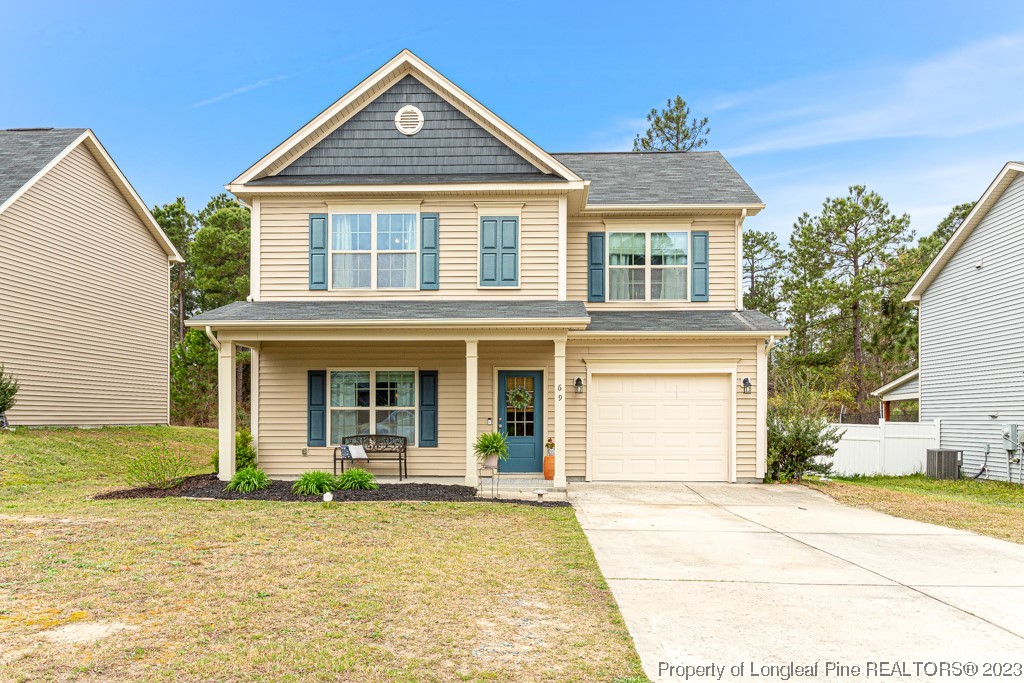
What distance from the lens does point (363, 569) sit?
6629mm

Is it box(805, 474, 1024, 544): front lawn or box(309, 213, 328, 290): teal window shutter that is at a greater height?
box(309, 213, 328, 290): teal window shutter

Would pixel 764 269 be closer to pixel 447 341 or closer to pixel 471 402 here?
pixel 447 341

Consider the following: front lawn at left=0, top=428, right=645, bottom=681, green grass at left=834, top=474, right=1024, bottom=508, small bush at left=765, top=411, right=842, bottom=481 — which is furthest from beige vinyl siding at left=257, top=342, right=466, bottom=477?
green grass at left=834, top=474, right=1024, bottom=508

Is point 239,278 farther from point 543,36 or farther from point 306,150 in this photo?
point 306,150

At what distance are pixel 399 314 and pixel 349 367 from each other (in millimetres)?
1963

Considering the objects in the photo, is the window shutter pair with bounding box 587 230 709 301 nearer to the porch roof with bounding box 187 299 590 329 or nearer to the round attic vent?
the porch roof with bounding box 187 299 590 329

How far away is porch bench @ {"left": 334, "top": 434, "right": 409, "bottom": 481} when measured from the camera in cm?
1352

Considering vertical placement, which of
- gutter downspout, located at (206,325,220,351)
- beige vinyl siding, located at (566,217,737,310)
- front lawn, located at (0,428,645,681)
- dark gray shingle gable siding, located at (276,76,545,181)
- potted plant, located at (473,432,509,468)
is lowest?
front lawn, located at (0,428,645,681)

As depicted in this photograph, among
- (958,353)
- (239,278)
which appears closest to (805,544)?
(958,353)

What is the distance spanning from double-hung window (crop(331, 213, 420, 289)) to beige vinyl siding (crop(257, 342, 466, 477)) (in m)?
1.26

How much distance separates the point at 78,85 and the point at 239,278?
11163mm

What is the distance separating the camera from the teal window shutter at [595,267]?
48.4 feet

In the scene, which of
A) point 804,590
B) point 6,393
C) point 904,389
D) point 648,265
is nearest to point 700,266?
point 648,265

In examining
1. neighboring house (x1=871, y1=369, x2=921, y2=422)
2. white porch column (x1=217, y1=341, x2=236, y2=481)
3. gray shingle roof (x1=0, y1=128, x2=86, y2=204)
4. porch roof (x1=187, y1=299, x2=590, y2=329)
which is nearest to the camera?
porch roof (x1=187, y1=299, x2=590, y2=329)
